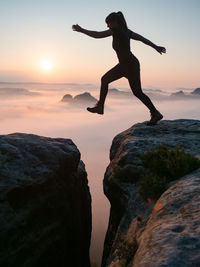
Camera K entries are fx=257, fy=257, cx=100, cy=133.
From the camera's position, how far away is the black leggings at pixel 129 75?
9.77 metres

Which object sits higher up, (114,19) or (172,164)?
(114,19)

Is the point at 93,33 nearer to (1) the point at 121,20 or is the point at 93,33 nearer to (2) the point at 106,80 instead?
(1) the point at 121,20

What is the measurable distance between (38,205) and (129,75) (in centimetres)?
573

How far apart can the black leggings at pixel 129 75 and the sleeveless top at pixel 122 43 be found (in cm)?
20

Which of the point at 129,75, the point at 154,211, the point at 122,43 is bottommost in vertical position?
the point at 154,211

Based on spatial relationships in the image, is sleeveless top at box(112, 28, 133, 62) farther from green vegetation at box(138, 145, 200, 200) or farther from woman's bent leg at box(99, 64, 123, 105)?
green vegetation at box(138, 145, 200, 200)

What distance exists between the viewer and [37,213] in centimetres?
769

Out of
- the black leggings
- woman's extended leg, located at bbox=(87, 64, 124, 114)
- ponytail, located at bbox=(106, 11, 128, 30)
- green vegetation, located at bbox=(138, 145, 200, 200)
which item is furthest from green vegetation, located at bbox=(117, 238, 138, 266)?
ponytail, located at bbox=(106, 11, 128, 30)

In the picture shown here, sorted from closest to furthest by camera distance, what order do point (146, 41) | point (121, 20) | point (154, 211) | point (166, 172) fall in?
point (154, 211), point (166, 172), point (121, 20), point (146, 41)

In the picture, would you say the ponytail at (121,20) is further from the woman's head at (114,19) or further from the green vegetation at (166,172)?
the green vegetation at (166,172)

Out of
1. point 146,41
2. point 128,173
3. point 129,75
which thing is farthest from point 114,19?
point 128,173

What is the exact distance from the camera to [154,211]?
500 cm

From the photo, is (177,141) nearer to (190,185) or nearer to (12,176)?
(190,185)

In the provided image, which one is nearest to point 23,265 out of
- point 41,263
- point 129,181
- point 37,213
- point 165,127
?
point 41,263
